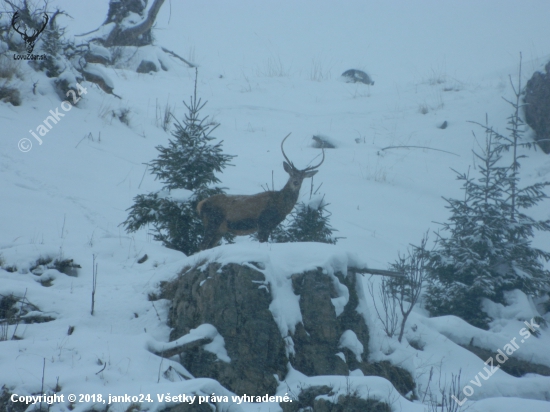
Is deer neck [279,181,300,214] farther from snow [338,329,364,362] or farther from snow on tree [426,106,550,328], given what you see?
snow on tree [426,106,550,328]

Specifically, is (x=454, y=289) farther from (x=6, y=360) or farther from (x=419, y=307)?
(x=6, y=360)

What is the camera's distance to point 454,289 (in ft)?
23.8

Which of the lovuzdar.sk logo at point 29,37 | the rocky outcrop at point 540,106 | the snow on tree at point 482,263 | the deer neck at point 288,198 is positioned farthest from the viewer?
the rocky outcrop at point 540,106

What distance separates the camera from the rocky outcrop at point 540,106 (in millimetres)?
12852

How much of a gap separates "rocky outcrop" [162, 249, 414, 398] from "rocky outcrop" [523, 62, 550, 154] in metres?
10.3

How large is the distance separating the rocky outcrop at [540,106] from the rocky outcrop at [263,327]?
404 inches

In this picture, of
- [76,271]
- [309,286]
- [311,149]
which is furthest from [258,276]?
[311,149]

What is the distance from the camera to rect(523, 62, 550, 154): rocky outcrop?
1285 centimetres

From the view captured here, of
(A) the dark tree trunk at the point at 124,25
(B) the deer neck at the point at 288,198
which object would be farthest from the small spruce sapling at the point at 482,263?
(A) the dark tree trunk at the point at 124,25

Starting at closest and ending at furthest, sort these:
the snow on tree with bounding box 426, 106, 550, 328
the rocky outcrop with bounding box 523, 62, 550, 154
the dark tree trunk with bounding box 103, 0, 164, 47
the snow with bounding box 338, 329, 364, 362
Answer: the snow with bounding box 338, 329, 364, 362 → the snow on tree with bounding box 426, 106, 550, 328 → the rocky outcrop with bounding box 523, 62, 550, 154 → the dark tree trunk with bounding box 103, 0, 164, 47

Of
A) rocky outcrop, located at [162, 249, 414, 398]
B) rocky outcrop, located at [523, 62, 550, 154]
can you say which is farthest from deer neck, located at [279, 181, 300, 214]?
rocky outcrop, located at [523, 62, 550, 154]

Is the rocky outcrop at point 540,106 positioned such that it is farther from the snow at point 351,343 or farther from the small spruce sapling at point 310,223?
the snow at point 351,343

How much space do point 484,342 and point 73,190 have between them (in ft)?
22.7

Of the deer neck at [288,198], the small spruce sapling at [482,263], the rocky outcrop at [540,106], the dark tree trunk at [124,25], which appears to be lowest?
the small spruce sapling at [482,263]
